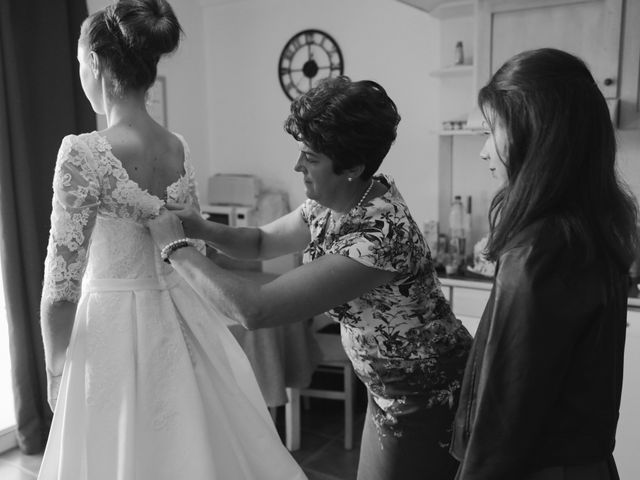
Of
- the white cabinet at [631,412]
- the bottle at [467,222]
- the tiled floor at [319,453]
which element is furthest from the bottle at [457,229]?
the tiled floor at [319,453]

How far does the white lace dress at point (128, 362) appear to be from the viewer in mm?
1326

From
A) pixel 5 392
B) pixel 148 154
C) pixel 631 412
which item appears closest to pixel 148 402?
pixel 148 154

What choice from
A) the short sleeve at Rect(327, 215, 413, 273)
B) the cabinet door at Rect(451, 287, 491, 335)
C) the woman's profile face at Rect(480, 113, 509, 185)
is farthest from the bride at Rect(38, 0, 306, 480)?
the cabinet door at Rect(451, 287, 491, 335)

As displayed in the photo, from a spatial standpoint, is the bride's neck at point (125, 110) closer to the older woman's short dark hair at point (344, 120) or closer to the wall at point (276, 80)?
the older woman's short dark hair at point (344, 120)

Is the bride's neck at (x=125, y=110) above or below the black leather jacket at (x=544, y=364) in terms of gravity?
above

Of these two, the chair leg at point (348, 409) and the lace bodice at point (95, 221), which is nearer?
the lace bodice at point (95, 221)

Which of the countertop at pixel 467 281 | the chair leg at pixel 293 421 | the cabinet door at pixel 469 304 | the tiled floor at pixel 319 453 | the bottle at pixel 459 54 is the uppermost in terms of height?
the bottle at pixel 459 54

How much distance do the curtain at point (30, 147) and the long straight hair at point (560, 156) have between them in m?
2.31

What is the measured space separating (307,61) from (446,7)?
1008 mm

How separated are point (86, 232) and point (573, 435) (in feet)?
3.52

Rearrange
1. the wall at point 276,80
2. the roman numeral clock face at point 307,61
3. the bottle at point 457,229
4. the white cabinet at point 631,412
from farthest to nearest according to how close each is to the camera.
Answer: the roman numeral clock face at point 307,61 → the wall at point 276,80 → the bottle at point 457,229 → the white cabinet at point 631,412

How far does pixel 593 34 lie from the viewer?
246cm

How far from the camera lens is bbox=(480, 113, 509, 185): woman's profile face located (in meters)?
0.92

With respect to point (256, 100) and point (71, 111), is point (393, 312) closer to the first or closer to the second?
point (71, 111)
